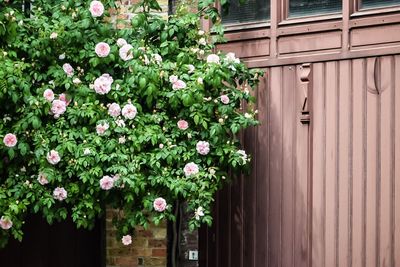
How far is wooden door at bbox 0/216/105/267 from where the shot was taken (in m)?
9.83

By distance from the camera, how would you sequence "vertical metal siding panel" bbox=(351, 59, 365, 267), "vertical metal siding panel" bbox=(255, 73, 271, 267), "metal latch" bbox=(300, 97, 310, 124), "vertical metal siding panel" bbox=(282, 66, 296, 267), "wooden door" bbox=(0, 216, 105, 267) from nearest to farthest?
"vertical metal siding panel" bbox=(351, 59, 365, 267) → "metal latch" bbox=(300, 97, 310, 124) → "vertical metal siding panel" bbox=(282, 66, 296, 267) → "vertical metal siding panel" bbox=(255, 73, 271, 267) → "wooden door" bbox=(0, 216, 105, 267)

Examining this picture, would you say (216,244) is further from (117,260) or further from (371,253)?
(371,253)

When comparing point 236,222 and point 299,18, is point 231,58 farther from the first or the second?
point 236,222

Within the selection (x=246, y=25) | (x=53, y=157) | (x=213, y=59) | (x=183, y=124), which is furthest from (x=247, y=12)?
(x=53, y=157)

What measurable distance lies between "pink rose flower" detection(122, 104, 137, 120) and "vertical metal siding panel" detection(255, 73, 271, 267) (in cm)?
133

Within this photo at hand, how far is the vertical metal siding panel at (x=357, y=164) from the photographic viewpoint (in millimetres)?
7992

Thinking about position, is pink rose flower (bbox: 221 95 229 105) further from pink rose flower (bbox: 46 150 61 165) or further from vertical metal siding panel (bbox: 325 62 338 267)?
pink rose flower (bbox: 46 150 61 165)

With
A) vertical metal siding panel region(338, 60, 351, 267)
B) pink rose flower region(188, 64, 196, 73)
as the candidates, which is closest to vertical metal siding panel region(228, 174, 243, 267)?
vertical metal siding panel region(338, 60, 351, 267)

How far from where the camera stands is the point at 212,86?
8.23 meters

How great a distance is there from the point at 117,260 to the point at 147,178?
152 centimetres

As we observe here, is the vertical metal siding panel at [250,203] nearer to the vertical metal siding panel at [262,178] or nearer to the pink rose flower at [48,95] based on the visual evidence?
the vertical metal siding panel at [262,178]

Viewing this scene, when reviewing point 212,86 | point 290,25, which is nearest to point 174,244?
point 212,86

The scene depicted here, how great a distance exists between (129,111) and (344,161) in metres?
1.90

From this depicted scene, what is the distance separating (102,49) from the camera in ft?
26.9
